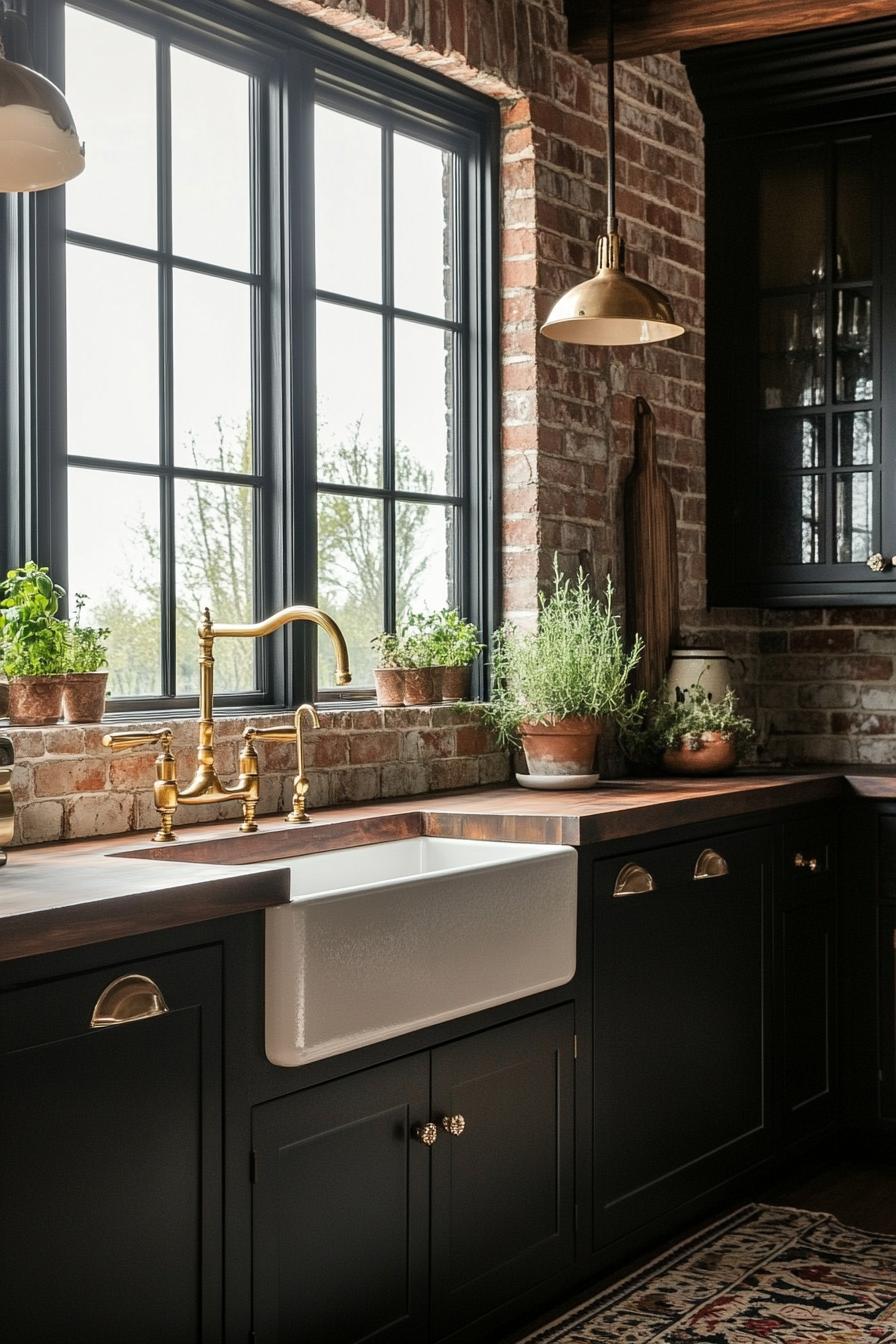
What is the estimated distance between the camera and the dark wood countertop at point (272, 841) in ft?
6.49

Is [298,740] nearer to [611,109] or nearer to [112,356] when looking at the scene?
[112,356]

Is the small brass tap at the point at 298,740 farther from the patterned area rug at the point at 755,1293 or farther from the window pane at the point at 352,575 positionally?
the patterned area rug at the point at 755,1293

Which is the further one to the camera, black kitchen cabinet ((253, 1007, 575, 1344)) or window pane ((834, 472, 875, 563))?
window pane ((834, 472, 875, 563))

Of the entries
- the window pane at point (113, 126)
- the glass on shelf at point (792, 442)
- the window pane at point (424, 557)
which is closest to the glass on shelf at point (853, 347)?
the glass on shelf at point (792, 442)

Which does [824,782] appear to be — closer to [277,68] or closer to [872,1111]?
[872,1111]

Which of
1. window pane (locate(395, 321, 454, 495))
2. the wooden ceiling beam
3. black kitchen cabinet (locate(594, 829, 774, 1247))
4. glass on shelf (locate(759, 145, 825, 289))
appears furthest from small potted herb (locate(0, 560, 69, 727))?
glass on shelf (locate(759, 145, 825, 289))

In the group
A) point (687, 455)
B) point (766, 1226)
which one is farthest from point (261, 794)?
point (687, 455)

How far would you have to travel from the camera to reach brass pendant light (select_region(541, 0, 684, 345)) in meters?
3.27

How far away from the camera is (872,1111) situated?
406 centimetres

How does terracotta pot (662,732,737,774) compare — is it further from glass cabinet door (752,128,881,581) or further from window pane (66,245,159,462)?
window pane (66,245,159,462)

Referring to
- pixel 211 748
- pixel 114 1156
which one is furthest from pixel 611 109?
pixel 114 1156

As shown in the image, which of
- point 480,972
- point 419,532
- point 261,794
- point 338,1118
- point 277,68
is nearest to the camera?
point 338,1118

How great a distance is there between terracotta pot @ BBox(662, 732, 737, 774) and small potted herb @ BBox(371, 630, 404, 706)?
0.77m

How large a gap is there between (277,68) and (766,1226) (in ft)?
8.96
